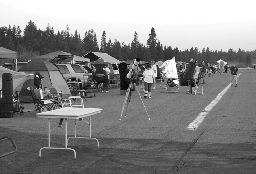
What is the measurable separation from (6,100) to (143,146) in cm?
730

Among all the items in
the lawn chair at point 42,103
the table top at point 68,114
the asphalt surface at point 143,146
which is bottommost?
the asphalt surface at point 143,146

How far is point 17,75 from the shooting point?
18.0m

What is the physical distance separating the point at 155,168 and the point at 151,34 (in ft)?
499

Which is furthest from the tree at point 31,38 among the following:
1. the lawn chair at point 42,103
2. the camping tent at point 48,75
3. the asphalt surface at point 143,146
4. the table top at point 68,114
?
the table top at point 68,114

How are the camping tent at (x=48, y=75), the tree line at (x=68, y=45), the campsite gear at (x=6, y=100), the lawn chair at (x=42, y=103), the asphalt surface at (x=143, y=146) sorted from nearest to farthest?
the asphalt surface at (x=143, y=146)
the campsite gear at (x=6, y=100)
the lawn chair at (x=42, y=103)
the camping tent at (x=48, y=75)
the tree line at (x=68, y=45)

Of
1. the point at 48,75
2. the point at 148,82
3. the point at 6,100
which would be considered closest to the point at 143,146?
the point at 6,100

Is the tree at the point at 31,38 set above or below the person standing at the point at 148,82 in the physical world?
above

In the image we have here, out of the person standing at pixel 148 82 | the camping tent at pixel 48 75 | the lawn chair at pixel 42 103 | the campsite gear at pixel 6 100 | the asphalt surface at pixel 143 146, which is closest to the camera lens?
the asphalt surface at pixel 143 146

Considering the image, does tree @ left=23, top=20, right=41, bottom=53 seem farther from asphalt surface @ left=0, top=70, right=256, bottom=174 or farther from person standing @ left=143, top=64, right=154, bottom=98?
asphalt surface @ left=0, top=70, right=256, bottom=174

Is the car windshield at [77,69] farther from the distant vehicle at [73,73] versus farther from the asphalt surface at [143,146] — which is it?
the asphalt surface at [143,146]

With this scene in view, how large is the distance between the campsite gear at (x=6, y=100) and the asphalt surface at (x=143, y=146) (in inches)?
16.1

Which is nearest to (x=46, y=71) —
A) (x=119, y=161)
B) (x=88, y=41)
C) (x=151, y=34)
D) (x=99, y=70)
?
(x=99, y=70)

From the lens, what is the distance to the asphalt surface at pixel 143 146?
8.20 metres

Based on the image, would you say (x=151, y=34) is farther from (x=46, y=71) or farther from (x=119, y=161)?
(x=119, y=161)
